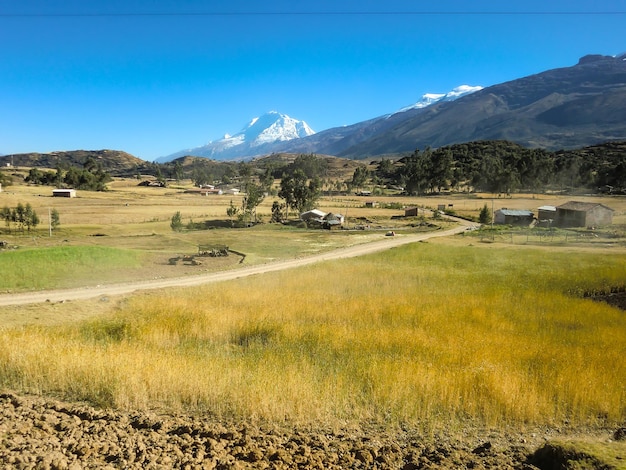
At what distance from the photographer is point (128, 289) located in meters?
26.0

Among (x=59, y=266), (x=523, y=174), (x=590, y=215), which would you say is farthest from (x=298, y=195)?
(x=523, y=174)

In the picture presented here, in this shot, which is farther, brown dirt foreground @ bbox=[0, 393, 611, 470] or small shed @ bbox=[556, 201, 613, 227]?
small shed @ bbox=[556, 201, 613, 227]

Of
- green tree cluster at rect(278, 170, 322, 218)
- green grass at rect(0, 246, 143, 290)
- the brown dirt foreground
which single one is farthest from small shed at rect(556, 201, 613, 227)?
the brown dirt foreground

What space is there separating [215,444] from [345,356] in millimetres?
6703

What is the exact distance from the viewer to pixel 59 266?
30.2 metres

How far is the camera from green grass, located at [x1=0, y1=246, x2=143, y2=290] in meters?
27.0

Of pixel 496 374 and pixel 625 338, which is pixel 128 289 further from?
pixel 625 338

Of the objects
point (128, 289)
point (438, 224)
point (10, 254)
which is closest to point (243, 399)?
point (128, 289)

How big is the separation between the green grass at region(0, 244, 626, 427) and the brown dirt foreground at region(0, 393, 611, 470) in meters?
0.64

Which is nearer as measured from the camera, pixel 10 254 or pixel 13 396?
pixel 13 396

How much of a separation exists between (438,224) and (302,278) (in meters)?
52.3

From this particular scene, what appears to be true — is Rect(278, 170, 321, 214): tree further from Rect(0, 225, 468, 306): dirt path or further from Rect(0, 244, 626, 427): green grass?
Rect(0, 244, 626, 427): green grass

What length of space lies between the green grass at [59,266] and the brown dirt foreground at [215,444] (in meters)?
21.2

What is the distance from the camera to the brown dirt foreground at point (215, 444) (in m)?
7.02
